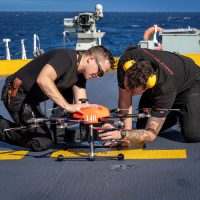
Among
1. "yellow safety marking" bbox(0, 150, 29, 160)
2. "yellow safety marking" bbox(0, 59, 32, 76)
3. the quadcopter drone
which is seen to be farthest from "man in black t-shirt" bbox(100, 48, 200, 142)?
"yellow safety marking" bbox(0, 59, 32, 76)

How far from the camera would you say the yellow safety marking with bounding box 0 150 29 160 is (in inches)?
198

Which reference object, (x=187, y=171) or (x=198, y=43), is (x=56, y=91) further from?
(x=198, y=43)

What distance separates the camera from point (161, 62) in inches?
191

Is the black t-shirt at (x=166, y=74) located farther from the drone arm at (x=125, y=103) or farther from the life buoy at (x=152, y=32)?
the life buoy at (x=152, y=32)

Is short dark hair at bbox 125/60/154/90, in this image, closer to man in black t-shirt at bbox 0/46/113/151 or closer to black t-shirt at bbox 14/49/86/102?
man in black t-shirt at bbox 0/46/113/151

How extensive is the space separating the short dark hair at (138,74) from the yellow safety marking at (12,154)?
1.41 meters

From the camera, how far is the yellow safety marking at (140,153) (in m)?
4.91

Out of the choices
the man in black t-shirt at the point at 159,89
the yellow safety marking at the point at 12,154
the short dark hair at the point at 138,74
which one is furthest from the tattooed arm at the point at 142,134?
the yellow safety marking at the point at 12,154

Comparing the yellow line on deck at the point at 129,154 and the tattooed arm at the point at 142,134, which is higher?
the tattooed arm at the point at 142,134

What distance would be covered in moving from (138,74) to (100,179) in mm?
935

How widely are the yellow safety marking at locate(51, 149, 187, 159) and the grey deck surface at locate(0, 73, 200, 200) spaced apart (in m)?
0.09

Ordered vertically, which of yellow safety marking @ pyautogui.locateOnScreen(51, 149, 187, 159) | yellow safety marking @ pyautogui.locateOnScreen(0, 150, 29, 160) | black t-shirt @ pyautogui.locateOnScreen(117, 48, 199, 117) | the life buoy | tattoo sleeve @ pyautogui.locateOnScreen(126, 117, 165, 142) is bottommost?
the life buoy

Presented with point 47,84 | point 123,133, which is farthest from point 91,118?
point 47,84

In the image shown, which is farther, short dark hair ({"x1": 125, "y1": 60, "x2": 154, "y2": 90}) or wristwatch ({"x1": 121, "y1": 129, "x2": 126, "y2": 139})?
wristwatch ({"x1": 121, "y1": 129, "x2": 126, "y2": 139})
